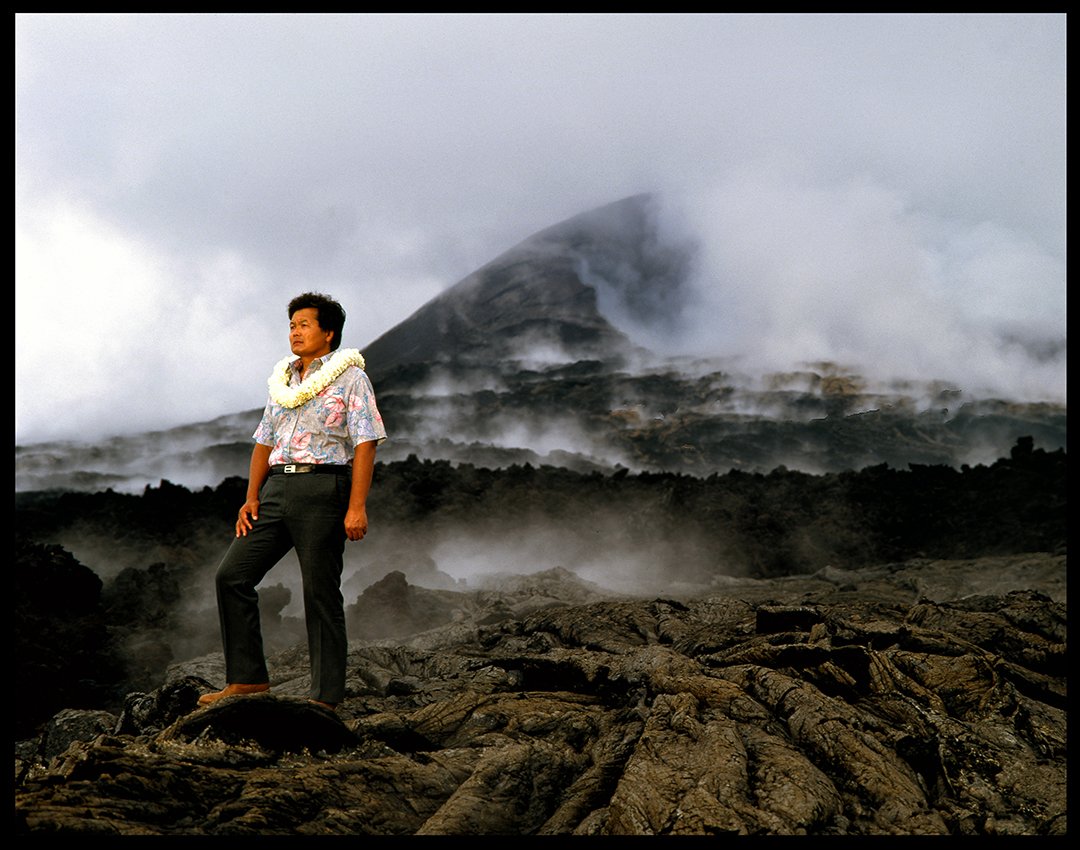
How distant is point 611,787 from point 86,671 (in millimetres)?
9862

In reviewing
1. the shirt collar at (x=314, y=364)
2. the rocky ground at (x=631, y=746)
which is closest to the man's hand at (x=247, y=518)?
the shirt collar at (x=314, y=364)

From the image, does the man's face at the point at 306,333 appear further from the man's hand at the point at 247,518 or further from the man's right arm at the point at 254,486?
the man's hand at the point at 247,518

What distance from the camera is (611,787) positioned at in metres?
4.52

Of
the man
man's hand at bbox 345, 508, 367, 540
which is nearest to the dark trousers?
the man

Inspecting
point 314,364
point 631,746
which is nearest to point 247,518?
point 314,364

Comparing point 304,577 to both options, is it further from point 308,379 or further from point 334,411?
point 308,379

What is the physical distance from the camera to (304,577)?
221 inches

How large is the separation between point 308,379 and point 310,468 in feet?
2.05

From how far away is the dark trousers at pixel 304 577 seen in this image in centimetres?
552

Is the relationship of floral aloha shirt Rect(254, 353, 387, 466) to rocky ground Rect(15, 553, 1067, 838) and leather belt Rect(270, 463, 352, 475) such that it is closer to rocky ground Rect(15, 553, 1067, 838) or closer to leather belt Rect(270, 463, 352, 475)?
leather belt Rect(270, 463, 352, 475)

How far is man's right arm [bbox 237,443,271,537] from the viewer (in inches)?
224

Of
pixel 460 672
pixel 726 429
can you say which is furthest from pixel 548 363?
pixel 460 672

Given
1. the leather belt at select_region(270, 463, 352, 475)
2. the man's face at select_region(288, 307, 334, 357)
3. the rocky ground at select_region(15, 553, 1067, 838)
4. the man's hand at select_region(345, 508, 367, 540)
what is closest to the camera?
the rocky ground at select_region(15, 553, 1067, 838)

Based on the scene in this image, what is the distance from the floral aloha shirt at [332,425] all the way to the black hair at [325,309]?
48 centimetres
